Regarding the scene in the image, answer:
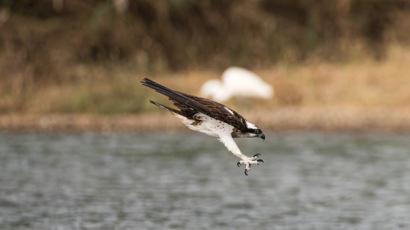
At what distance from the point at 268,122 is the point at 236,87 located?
1144mm

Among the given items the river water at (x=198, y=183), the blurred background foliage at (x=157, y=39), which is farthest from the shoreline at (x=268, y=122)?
the blurred background foliage at (x=157, y=39)

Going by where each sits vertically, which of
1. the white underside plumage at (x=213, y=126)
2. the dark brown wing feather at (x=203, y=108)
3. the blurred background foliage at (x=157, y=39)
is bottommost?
the white underside plumage at (x=213, y=126)

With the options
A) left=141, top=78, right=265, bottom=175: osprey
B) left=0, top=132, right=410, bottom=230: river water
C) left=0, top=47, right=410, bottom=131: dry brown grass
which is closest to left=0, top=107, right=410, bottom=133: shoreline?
left=0, top=47, right=410, bottom=131: dry brown grass

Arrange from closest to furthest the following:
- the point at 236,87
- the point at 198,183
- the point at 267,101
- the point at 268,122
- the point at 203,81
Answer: the point at 198,183 < the point at 236,87 < the point at 268,122 < the point at 267,101 < the point at 203,81

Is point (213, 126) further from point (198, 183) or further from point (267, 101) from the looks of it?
point (267, 101)

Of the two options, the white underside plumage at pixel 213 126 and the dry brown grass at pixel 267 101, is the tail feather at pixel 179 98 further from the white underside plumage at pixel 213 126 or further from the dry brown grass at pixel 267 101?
the dry brown grass at pixel 267 101

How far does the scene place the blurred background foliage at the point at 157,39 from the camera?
21.9m

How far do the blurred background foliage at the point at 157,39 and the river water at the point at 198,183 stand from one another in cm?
236

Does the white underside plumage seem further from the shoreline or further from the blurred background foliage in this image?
the blurred background foliage

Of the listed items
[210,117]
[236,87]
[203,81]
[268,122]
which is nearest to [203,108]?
[210,117]

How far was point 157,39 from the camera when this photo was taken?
26.0 m

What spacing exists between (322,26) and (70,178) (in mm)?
14207

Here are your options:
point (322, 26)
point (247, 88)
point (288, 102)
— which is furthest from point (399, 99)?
point (322, 26)

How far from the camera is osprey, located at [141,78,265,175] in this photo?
266 inches
